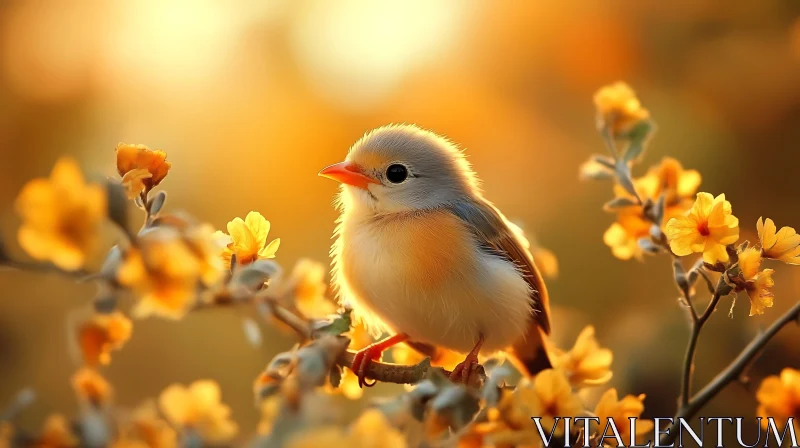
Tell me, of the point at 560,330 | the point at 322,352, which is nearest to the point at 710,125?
the point at 560,330

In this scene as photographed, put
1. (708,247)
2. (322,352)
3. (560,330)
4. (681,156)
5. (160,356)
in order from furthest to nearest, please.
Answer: (681,156) → (160,356) → (560,330) → (708,247) → (322,352)

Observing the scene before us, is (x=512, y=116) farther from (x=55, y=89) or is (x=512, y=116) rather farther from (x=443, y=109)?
(x=55, y=89)

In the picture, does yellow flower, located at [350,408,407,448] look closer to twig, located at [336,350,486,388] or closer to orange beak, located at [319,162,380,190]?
twig, located at [336,350,486,388]

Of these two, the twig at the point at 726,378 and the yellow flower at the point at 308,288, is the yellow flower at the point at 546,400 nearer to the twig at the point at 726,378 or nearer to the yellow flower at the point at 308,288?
the twig at the point at 726,378

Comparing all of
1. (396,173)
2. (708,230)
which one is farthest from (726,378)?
(396,173)

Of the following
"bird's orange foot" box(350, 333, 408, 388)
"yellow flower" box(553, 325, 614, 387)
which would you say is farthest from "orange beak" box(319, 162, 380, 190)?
"yellow flower" box(553, 325, 614, 387)

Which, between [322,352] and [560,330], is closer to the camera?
[322,352]

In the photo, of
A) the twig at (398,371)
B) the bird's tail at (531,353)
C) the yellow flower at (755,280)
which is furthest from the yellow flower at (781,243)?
the bird's tail at (531,353)

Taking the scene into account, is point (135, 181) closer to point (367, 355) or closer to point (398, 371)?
point (398, 371)
